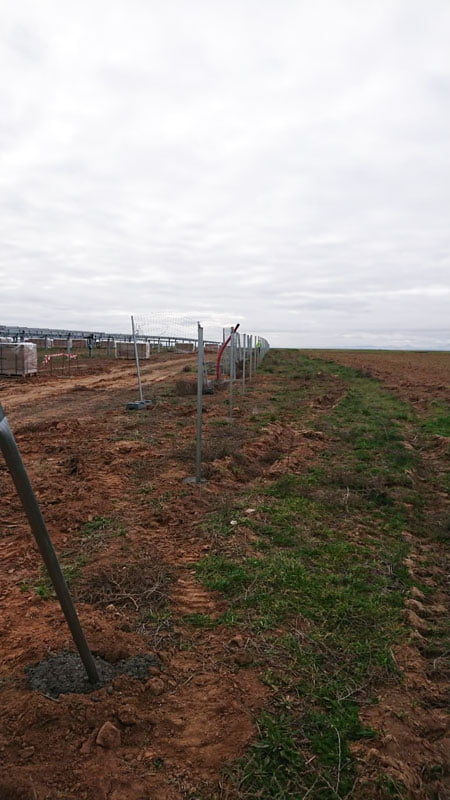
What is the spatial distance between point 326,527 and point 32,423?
800 centimetres

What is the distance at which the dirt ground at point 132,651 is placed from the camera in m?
2.14

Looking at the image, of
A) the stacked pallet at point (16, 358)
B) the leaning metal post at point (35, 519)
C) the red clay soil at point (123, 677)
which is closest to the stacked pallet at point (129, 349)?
the stacked pallet at point (16, 358)

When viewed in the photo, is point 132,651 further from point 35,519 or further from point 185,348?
point 185,348

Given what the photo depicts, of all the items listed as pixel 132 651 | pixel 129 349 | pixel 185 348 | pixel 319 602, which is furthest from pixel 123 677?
pixel 185 348

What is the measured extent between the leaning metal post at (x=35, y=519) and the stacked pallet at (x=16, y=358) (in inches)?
810

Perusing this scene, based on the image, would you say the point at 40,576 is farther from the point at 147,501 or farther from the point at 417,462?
the point at 417,462

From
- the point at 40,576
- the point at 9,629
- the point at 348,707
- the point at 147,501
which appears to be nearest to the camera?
the point at 348,707

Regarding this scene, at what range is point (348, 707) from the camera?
2.50m

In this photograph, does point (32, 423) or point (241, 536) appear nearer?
point (241, 536)

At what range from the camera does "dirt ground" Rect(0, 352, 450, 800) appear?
2.14 meters

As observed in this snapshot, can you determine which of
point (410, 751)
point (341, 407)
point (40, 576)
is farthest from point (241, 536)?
point (341, 407)

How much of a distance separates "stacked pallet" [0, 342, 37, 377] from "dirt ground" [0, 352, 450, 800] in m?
15.6

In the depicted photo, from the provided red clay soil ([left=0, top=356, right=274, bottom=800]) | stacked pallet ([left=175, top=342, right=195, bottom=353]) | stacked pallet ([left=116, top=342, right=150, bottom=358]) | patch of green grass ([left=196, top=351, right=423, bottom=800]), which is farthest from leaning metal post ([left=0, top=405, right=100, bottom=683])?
stacked pallet ([left=175, top=342, right=195, bottom=353])

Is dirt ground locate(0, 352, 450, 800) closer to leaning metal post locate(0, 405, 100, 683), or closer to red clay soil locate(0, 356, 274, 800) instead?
red clay soil locate(0, 356, 274, 800)
